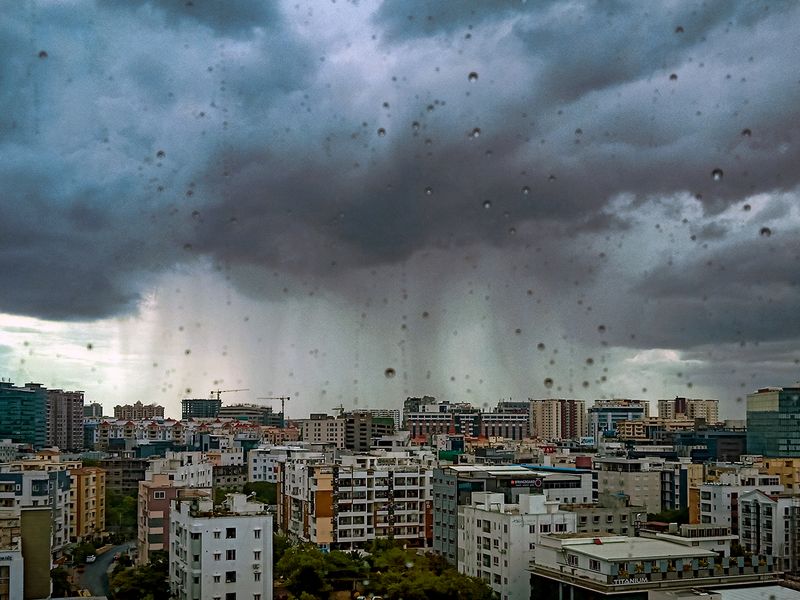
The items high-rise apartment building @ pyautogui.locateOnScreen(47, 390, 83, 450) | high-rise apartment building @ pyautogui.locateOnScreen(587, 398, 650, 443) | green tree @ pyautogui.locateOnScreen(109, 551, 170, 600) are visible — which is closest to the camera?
green tree @ pyautogui.locateOnScreen(109, 551, 170, 600)

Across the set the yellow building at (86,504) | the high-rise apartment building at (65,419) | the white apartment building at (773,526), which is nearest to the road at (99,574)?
the yellow building at (86,504)

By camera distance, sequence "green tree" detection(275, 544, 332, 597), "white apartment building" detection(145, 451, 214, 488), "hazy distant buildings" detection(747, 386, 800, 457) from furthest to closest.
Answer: "hazy distant buildings" detection(747, 386, 800, 457), "white apartment building" detection(145, 451, 214, 488), "green tree" detection(275, 544, 332, 597)

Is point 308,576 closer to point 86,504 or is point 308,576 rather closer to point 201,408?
point 86,504

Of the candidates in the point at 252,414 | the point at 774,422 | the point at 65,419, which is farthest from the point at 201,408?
the point at 774,422

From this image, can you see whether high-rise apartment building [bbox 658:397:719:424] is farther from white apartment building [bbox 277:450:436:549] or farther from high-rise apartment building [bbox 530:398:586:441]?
white apartment building [bbox 277:450:436:549]

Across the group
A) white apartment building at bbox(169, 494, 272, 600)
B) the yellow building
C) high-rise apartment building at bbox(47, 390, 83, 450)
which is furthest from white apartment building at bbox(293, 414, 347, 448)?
white apartment building at bbox(169, 494, 272, 600)

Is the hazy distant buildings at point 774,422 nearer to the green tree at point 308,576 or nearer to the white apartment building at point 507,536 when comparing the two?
the white apartment building at point 507,536

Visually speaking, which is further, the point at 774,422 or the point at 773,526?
the point at 774,422
